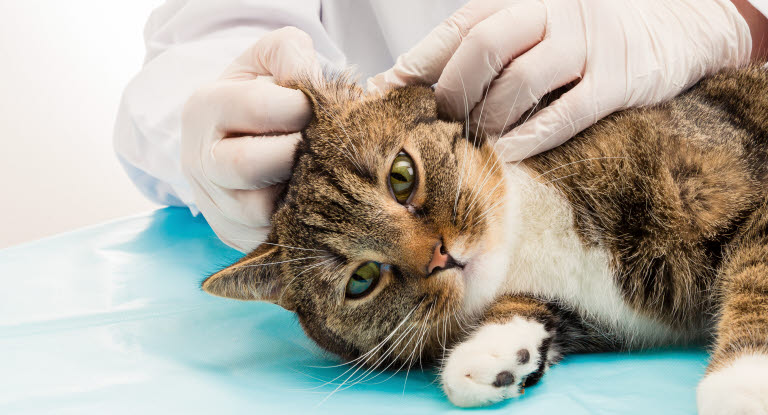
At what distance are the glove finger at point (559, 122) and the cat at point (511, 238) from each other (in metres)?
0.04

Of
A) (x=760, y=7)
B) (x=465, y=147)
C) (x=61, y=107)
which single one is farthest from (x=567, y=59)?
(x=61, y=107)

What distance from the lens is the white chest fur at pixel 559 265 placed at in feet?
4.36

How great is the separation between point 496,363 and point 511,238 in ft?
1.20

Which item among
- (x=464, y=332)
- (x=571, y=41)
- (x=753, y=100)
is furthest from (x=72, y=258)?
(x=753, y=100)

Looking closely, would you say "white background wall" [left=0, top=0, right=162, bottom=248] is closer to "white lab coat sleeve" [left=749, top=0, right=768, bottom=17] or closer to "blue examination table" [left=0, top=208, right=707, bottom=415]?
"blue examination table" [left=0, top=208, right=707, bottom=415]

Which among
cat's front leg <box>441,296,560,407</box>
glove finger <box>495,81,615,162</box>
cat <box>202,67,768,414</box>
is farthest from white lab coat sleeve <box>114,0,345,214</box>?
cat's front leg <box>441,296,560,407</box>

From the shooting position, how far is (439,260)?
1.25 m

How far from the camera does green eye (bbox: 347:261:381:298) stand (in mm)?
1341

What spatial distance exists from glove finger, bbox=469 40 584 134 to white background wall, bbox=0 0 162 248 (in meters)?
3.40

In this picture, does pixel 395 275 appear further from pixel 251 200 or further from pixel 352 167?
pixel 251 200

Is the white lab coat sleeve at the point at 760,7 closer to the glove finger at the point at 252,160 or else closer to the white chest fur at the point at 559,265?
the white chest fur at the point at 559,265

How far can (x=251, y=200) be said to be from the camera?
162 centimetres

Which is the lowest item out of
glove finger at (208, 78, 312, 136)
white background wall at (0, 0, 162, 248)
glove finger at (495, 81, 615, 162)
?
white background wall at (0, 0, 162, 248)

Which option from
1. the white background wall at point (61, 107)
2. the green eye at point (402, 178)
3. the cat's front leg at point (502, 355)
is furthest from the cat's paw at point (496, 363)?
the white background wall at point (61, 107)
